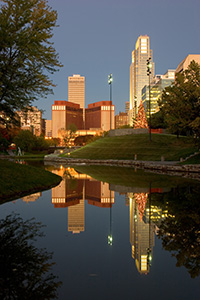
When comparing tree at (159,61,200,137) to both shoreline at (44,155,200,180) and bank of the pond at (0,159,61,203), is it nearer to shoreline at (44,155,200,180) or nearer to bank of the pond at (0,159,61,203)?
shoreline at (44,155,200,180)

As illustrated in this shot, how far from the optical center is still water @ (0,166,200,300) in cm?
455

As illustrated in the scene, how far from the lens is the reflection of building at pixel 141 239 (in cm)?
577

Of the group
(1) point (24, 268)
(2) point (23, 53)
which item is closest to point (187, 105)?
(2) point (23, 53)

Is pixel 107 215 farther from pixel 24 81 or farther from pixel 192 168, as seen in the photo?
pixel 192 168

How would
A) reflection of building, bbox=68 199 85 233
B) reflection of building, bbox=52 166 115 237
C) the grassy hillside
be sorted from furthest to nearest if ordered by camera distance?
the grassy hillside → reflection of building, bbox=52 166 115 237 → reflection of building, bbox=68 199 85 233

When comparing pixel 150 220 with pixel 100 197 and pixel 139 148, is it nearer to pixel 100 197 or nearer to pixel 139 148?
pixel 100 197

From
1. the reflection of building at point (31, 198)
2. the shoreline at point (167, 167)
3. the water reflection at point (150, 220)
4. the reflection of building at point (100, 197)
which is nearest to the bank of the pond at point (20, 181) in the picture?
the reflection of building at point (31, 198)

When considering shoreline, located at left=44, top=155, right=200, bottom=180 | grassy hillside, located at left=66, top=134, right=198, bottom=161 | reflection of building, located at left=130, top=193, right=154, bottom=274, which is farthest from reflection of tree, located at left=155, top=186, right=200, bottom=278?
grassy hillside, located at left=66, top=134, right=198, bottom=161

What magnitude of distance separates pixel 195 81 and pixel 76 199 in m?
26.2

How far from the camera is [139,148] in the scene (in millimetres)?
55281

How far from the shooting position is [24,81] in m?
18.0

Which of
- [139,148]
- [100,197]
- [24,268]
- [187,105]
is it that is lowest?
[100,197]

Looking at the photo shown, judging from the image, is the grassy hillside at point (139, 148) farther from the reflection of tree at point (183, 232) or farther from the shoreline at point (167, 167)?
the reflection of tree at point (183, 232)

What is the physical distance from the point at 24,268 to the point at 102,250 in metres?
1.95
